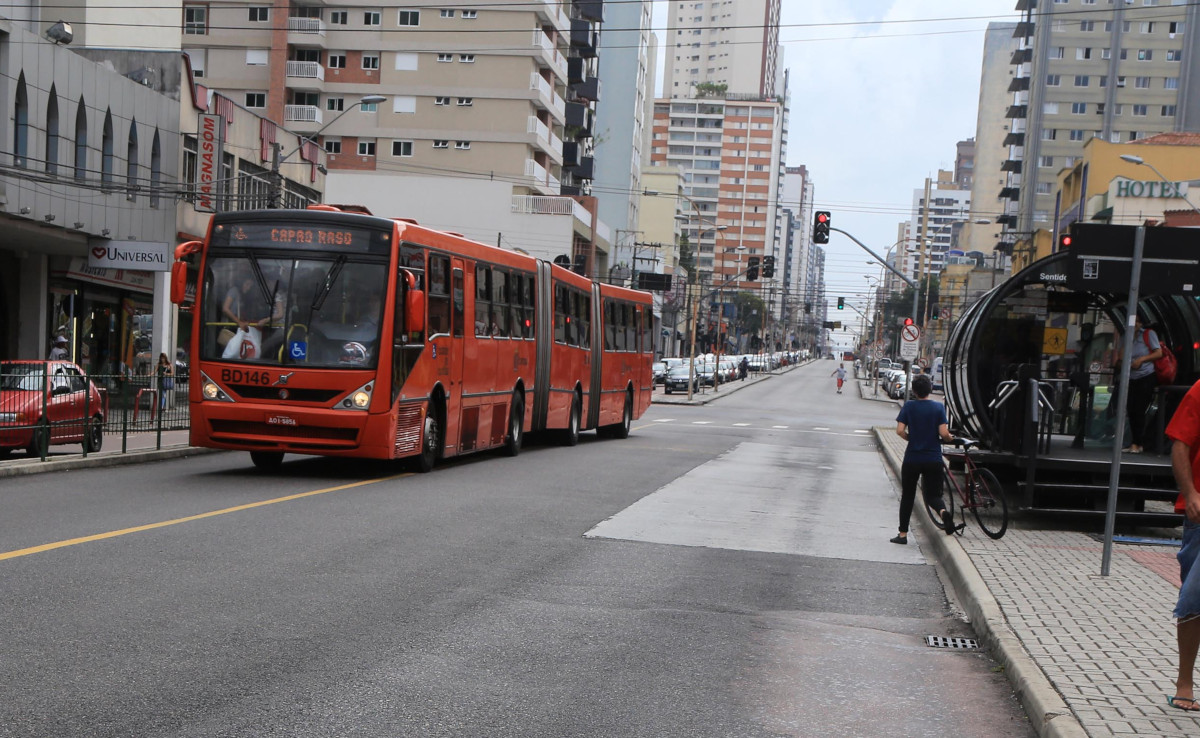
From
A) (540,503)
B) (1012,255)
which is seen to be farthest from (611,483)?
(1012,255)

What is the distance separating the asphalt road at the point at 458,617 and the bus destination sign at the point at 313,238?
2855 millimetres

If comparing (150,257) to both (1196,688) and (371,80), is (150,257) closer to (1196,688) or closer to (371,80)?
(1196,688)

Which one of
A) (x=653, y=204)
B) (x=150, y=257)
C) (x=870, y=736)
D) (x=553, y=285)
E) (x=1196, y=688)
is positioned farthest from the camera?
(x=653, y=204)

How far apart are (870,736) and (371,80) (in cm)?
6750

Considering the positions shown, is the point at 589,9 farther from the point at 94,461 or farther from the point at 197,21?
the point at 94,461

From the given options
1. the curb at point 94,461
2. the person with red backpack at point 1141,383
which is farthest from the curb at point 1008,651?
the curb at point 94,461

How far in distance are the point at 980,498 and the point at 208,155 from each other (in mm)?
26712

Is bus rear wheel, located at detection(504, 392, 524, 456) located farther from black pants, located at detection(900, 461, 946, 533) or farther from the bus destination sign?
black pants, located at detection(900, 461, 946, 533)

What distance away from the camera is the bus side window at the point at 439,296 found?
17.2 metres

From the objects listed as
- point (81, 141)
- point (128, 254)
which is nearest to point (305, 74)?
point (81, 141)

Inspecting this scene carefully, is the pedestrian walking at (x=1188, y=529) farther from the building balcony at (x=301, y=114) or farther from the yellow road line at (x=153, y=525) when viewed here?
the building balcony at (x=301, y=114)

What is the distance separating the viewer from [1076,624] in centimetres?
836

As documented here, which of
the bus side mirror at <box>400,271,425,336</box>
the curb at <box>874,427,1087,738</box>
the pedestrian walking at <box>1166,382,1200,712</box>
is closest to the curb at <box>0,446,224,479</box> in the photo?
the bus side mirror at <box>400,271,425,336</box>

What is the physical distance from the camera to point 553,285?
78.6 feet
